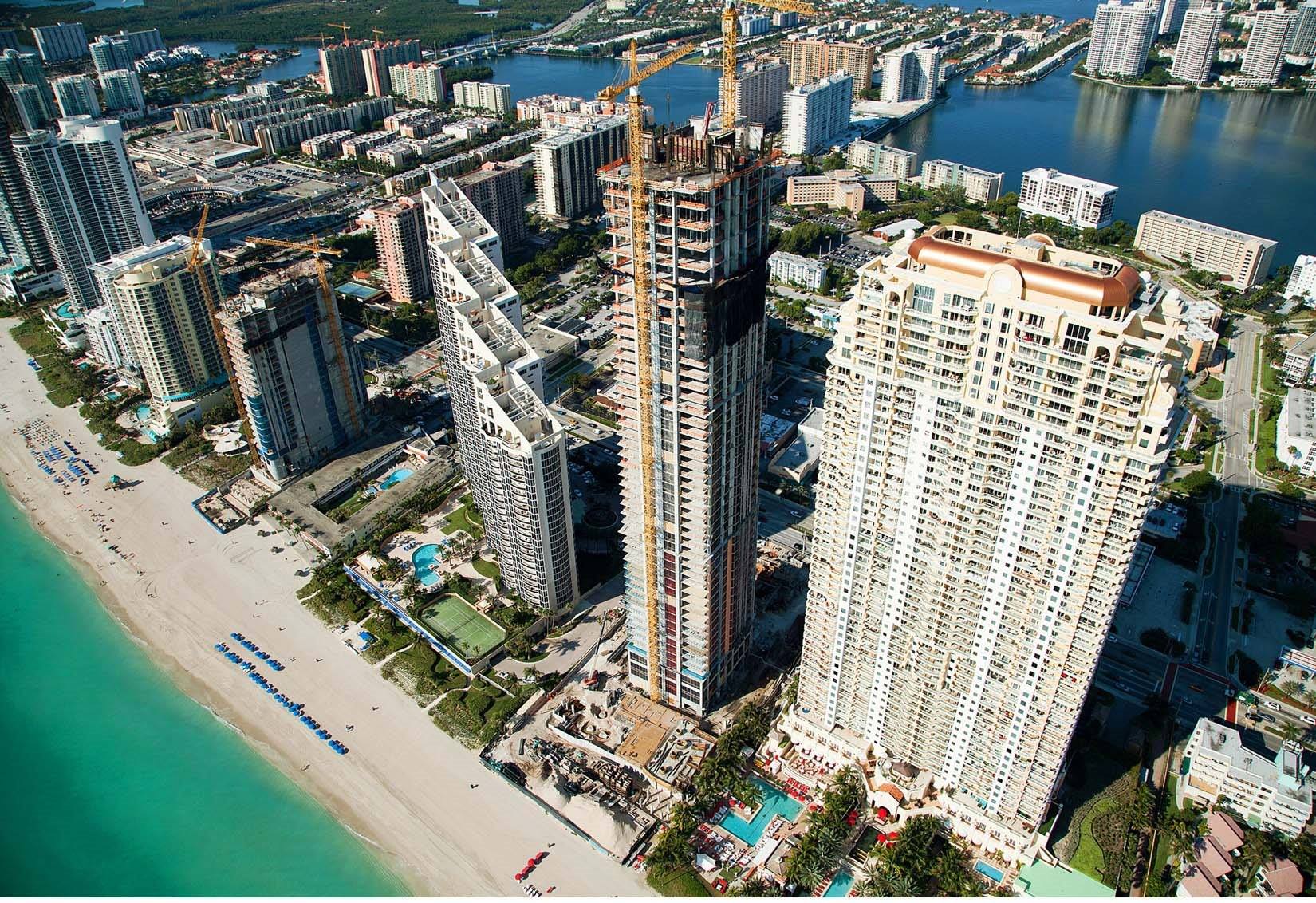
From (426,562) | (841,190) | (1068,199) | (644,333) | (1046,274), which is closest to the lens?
(1046,274)

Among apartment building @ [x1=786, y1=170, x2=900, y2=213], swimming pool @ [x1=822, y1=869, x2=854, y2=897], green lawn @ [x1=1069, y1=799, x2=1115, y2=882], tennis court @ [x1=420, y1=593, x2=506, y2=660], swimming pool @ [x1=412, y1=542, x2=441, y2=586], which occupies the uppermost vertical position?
apartment building @ [x1=786, y1=170, x2=900, y2=213]

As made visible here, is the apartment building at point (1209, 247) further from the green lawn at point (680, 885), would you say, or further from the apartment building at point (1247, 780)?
the green lawn at point (680, 885)

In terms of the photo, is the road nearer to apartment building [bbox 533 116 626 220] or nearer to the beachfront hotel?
apartment building [bbox 533 116 626 220]

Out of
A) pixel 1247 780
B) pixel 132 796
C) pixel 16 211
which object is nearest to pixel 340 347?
pixel 132 796

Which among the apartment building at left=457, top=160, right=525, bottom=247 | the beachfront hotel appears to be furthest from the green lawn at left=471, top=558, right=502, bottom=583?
the apartment building at left=457, top=160, right=525, bottom=247

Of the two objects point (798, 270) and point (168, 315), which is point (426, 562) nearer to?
point (168, 315)

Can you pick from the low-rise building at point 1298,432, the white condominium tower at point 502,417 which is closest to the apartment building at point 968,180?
the low-rise building at point 1298,432

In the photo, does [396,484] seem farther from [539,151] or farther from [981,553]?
[539,151]
